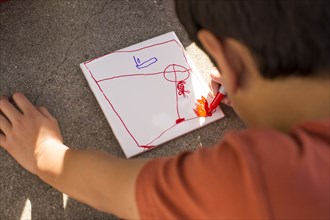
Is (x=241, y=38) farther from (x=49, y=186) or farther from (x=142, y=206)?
(x=49, y=186)

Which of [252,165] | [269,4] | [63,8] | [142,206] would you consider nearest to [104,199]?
[142,206]

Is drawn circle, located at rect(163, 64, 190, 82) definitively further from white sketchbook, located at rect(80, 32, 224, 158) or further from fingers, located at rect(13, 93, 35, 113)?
fingers, located at rect(13, 93, 35, 113)

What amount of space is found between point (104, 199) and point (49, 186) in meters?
0.17

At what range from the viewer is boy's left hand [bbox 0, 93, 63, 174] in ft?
2.81

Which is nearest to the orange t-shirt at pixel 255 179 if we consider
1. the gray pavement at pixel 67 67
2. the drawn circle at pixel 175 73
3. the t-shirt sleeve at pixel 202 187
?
the t-shirt sleeve at pixel 202 187

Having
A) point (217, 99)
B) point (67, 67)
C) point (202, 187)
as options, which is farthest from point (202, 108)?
point (202, 187)

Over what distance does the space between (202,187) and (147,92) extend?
0.41 m

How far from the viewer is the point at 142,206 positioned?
0.67 m

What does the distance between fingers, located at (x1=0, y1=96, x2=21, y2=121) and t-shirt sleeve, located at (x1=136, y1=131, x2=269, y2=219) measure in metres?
0.33

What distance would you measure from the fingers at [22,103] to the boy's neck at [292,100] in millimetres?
447

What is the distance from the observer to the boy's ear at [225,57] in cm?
64

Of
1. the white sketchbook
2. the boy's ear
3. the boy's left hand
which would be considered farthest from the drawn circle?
the boy's ear

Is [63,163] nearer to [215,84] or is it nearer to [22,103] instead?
[22,103]

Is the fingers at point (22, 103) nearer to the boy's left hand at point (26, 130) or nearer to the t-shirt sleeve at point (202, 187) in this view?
the boy's left hand at point (26, 130)
